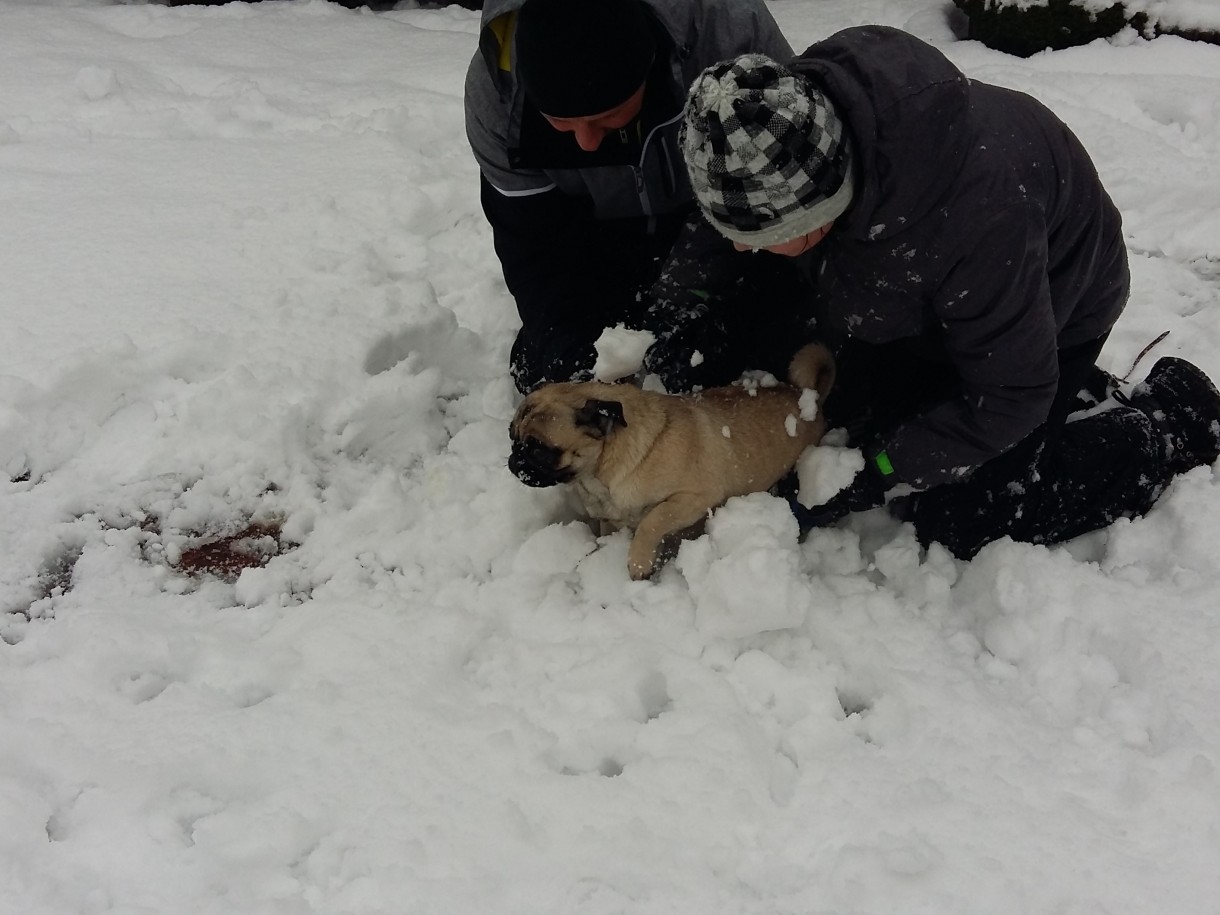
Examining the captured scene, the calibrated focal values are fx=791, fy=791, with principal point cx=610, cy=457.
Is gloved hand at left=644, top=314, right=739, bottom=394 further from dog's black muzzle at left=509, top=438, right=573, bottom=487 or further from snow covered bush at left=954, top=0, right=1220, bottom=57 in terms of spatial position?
snow covered bush at left=954, top=0, right=1220, bottom=57

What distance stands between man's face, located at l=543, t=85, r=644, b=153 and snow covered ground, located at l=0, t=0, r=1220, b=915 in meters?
1.18

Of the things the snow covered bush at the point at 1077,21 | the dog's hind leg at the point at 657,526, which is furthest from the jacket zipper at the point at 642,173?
the snow covered bush at the point at 1077,21

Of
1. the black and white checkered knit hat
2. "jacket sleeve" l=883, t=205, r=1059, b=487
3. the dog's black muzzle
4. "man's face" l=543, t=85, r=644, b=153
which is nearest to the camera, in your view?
the black and white checkered knit hat

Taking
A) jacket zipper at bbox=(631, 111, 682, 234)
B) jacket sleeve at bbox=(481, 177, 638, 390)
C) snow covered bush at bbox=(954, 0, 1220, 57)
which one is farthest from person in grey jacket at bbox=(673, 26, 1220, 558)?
snow covered bush at bbox=(954, 0, 1220, 57)

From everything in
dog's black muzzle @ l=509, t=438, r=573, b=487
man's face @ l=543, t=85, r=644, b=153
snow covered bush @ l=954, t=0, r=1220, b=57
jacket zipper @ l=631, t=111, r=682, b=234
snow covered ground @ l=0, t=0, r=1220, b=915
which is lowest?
snow covered ground @ l=0, t=0, r=1220, b=915

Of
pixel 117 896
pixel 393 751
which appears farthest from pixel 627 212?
pixel 117 896

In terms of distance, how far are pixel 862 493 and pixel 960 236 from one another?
908 millimetres

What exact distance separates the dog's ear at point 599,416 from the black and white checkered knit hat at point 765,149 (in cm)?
Result: 80

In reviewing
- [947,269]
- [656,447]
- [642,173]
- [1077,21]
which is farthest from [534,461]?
[1077,21]

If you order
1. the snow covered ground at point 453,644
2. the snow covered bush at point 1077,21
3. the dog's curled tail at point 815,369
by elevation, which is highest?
the snow covered bush at point 1077,21

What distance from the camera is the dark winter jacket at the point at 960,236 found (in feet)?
6.17

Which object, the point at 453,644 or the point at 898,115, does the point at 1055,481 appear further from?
the point at 453,644

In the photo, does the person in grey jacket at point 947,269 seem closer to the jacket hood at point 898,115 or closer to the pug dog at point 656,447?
the jacket hood at point 898,115

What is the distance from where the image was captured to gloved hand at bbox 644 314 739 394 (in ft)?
10.3
